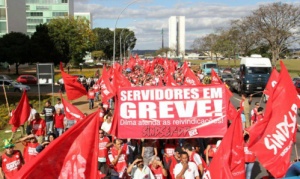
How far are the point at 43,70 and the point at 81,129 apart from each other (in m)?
9.62

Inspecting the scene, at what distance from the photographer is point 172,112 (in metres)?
9.01

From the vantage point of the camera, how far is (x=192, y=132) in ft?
29.2

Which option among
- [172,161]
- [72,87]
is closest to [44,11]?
[72,87]

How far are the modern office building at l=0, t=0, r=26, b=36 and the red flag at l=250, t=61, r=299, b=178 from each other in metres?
74.0

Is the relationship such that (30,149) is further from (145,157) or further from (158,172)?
(158,172)

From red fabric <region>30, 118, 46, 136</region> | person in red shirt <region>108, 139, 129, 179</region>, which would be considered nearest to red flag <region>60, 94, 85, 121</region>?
red fabric <region>30, 118, 46, 136</region>

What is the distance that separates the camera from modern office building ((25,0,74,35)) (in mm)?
113062

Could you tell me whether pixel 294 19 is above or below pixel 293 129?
above

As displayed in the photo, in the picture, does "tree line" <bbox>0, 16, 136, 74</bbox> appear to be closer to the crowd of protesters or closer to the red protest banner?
the crowd of protesters

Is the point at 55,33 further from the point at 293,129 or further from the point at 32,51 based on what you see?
the point at 293,129

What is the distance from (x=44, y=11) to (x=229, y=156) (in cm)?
11349

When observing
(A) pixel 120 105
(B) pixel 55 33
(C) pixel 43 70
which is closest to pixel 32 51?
(B) pixel 55 33

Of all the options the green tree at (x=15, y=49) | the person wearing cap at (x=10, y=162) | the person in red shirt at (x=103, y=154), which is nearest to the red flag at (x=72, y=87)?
the person in red shirt at (x=103, y=154)

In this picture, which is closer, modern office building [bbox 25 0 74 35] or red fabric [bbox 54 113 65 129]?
red fabric [bbox 54 113 65 129]
